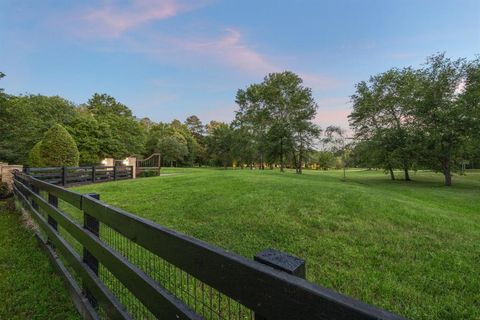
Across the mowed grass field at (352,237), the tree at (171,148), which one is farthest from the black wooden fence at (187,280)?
the tree at (171,148)

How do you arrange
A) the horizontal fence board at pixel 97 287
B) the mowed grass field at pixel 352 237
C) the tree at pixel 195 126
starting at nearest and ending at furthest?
the horizontal fence board at pixel 97 287
the mowed grass field at pixel 352 237
the tree at pixel 195 126

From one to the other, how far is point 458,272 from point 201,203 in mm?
5319

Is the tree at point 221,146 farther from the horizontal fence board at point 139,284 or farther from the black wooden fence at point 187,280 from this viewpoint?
the horizontal fence board at point 139,284

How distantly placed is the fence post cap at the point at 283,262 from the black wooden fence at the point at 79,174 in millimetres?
10167

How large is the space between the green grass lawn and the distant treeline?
717 inches

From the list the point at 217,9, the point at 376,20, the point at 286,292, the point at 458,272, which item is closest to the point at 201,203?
the point at 458,272

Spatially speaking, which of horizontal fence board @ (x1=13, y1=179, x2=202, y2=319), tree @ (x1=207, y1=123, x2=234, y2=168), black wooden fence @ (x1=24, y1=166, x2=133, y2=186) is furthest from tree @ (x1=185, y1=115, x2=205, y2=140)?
horizontal fence board @ (x1=13, y1=179, x2=202, y2=319)

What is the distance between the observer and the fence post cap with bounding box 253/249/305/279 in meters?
0.84

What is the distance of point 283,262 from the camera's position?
87cm

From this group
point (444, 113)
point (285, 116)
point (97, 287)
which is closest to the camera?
point (97, 287)

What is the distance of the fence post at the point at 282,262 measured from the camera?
2.74 feet

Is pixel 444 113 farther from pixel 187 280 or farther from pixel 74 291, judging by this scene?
pixel 74 291

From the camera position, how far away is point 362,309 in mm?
622

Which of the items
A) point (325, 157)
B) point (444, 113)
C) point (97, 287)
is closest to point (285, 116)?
point (325, 157)
